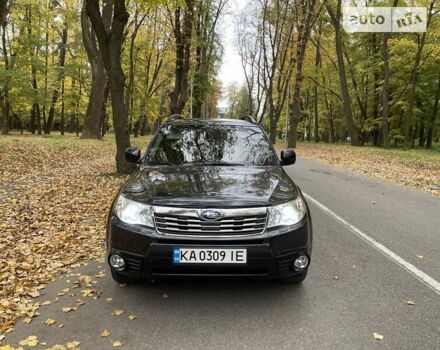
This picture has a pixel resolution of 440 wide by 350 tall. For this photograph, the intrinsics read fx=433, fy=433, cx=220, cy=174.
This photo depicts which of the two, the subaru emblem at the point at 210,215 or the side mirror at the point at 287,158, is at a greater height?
the side mirror at the point at 287,158

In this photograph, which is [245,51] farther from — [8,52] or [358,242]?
[358,242]

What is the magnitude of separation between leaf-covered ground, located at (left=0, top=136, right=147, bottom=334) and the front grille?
1.45 meters

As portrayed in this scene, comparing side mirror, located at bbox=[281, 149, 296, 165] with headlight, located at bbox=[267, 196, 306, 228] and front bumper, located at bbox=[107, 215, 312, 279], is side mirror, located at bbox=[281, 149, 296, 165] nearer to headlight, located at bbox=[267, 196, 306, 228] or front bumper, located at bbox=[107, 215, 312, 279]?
headlight, located at bbox=[267, 196, 306, 228]

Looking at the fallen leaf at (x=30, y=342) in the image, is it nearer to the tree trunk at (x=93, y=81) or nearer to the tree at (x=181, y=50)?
the tree at (x=181, y=50)

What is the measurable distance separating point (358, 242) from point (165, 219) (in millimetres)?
3417

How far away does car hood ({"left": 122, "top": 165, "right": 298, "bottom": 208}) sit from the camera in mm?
3812

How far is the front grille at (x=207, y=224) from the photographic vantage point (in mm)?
3719

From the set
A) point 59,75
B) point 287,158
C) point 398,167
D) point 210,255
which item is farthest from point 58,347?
point 59,75

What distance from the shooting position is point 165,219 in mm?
3758

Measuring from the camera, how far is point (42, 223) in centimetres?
712

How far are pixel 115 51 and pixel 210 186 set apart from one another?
331 inches

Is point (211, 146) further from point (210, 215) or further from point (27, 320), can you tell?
point (27, 320)

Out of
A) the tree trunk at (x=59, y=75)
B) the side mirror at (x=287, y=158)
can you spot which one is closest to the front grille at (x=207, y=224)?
the side mirror at (x=287, y=158)

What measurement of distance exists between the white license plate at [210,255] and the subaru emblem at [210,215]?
0.86ft
